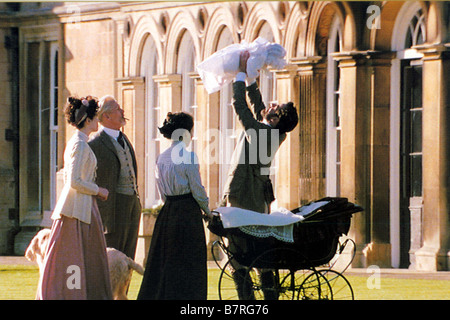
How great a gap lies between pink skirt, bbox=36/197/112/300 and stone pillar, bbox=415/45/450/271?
6.08m

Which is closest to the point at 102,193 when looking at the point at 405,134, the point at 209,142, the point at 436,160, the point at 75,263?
the point at 75,263

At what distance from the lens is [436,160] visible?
56.4ft

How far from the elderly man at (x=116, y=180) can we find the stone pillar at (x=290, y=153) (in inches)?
260

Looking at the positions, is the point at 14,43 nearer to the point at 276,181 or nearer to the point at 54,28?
the point at 54,28

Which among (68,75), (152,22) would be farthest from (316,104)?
(68,75)

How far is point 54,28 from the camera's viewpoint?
25.2 m

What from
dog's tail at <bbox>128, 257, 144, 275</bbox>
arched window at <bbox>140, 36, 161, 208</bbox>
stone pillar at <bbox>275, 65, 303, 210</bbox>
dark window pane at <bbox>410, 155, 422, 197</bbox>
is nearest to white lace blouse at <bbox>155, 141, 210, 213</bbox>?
dog's tail at <bbox>128, 257, 144, 275</bbox>

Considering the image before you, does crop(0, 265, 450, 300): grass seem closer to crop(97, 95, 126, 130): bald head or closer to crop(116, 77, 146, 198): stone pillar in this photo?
crop(97, 95, 126, 130): bald head

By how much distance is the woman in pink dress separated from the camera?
39.3 feet

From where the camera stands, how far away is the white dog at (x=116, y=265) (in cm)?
1223

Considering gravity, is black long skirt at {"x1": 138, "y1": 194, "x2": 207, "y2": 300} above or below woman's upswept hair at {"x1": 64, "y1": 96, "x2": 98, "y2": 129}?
below

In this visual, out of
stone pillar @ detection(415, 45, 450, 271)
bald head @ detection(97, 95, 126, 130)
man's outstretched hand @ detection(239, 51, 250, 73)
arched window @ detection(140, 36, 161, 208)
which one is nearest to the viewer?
man's outstretched hand @ detection(239, 51, 250, 73)

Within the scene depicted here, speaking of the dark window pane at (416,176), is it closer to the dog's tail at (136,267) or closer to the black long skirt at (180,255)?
the black long skirt at (180,255)

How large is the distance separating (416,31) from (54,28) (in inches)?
361
